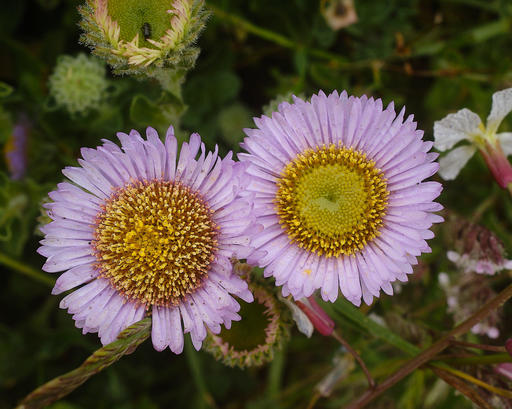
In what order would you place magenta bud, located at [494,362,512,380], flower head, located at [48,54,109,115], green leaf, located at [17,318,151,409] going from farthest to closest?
1. flower head, located at [48,54,109,115]
2. magenta bud, located at [494,362,512,380]
3. green leaf, located at [17,318,151,409]

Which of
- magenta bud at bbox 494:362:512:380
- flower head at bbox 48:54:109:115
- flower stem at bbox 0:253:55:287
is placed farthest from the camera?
flower stem at bbox 0:253:55:287

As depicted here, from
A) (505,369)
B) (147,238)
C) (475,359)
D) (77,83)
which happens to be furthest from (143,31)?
(505,369)

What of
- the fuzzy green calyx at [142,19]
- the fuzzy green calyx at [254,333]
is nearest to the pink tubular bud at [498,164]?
the fuzzy green calyx at [254,333]

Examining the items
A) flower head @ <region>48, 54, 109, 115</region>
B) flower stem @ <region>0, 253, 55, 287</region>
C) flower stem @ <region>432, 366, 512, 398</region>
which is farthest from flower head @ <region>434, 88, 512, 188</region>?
flower stem @ <region>0, 253, 55, 287</region>

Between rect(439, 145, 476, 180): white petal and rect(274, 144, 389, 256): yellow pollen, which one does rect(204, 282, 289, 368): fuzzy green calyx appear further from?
rect(439, 145, 476, 180): white petal

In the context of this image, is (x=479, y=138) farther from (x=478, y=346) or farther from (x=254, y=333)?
(x=254, y=333)

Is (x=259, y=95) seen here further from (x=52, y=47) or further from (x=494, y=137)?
(x=494, y=137)

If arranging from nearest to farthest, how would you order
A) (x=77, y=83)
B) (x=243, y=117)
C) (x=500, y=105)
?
(x=500, y=105)
(x=77, y=83)
(x=243, y=117)
